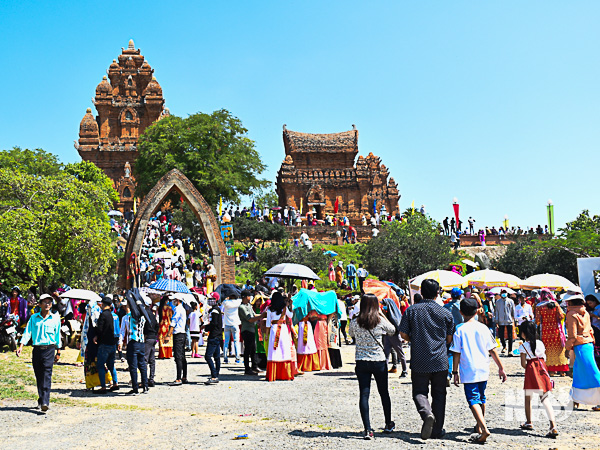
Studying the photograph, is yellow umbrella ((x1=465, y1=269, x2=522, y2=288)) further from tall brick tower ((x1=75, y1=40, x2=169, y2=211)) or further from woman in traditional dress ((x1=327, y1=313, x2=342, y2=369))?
tall brick tower ((x1=75, y1=40, x2=169, y2=211))

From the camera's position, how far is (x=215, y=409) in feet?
27.7

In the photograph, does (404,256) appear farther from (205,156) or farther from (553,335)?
(553,335)

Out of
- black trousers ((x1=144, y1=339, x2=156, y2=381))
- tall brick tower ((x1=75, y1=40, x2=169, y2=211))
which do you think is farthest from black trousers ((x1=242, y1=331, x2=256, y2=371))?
tall brick tower ((x1=75, y1=40, x2=169, y2=211))

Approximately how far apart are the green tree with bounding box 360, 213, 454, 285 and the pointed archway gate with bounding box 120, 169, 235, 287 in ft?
48.7

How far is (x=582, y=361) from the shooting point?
25.4 ft

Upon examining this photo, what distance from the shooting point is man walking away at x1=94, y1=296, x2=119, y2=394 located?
31.7 ft

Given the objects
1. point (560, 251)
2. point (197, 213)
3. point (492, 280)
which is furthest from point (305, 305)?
point (560, 251)

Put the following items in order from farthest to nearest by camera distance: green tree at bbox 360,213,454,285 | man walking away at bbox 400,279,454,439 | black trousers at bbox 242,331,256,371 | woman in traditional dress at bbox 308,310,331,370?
green tree at bbox 360,213,454,285
woman in traditional dress at bbox 308,310,331,370
black trousers at bbox 242,331,256,371
man walking away at bbox 400,279,454,439

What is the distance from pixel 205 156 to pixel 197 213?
2527 centimetres

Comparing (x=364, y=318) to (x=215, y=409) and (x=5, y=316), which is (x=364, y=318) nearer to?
(x=215, y=409)

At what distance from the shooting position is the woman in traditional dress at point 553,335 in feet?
34.2

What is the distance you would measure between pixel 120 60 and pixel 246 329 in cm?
6057

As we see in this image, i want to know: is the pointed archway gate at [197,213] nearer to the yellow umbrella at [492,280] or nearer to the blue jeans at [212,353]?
the yellow umbrella at [492,280]

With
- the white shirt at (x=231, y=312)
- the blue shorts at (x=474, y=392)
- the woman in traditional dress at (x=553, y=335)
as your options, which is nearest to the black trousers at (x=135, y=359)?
the white shirt at (x=231, y=312)
